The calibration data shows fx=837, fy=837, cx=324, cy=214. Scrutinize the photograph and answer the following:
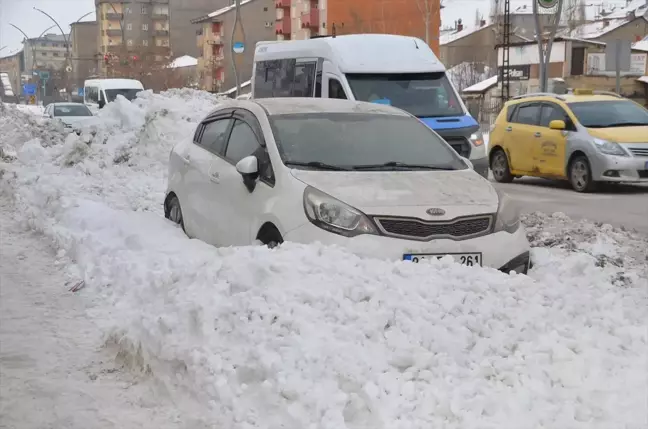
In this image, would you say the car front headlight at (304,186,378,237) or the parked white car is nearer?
the car front headlight at (304,186,378,237)

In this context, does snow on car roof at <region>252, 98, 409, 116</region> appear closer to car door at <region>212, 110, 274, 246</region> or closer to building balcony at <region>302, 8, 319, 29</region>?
car door at <region>212, 110, 274, 246</region>

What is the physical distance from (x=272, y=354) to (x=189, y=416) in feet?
1.59

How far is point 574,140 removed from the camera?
14.0 metres

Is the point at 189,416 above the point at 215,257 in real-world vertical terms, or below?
below

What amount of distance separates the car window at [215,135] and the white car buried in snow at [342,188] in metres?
0.02

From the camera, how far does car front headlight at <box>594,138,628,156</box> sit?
526 inches

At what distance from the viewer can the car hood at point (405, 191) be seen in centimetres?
553

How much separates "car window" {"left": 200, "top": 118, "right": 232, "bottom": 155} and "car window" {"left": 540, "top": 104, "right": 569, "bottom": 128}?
8527 millimetres

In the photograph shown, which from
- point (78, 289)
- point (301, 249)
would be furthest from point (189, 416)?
point (78, 289)

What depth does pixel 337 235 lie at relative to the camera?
538 cm

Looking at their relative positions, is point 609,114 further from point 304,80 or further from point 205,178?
point 205,178

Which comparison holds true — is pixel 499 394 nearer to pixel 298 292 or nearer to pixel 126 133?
pixel 298 292

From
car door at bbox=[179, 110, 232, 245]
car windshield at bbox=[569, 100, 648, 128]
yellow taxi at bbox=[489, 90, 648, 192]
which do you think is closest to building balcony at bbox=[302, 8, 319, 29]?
yellow taxi at bbox=[489, 90, 648, 192]

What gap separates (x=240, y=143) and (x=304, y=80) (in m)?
7.21
